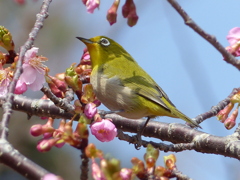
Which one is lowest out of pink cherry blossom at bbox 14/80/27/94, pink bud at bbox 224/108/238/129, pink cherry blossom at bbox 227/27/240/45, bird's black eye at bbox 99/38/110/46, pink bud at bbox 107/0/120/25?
pink cherry blossom at bbox 14/80/27/94

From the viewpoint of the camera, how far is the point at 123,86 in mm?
4355

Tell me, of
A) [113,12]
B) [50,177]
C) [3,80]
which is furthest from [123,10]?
[50,177]

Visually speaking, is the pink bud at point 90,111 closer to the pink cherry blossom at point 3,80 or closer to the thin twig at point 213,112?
the pink cherry blossom at point 3,80

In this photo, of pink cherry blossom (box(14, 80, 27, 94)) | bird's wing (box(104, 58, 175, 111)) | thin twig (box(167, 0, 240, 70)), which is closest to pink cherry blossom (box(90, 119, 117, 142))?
pink cherry blossom (box(14, 80, 27, 94))

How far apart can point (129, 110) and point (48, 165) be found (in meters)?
4.79

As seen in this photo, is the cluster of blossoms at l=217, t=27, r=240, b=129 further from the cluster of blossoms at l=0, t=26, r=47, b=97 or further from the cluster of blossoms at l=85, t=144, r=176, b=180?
the cluster of blossoms at l=0, t=26, r=47, b=97

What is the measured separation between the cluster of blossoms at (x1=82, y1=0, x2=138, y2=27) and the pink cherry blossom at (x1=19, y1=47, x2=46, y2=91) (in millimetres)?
446

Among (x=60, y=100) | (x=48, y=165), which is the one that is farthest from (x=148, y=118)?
(x=48, y=165)

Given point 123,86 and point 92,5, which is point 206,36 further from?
point 123,86

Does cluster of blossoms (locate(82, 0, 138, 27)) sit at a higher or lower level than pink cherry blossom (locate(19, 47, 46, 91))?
higher

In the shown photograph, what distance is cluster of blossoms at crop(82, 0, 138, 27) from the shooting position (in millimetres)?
2582

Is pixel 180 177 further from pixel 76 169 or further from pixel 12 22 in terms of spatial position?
pixel 12 22

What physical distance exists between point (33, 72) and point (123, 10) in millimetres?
691

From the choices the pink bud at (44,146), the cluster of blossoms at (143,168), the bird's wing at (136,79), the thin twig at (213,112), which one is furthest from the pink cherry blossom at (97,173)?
the bird's wing at (136,79)
